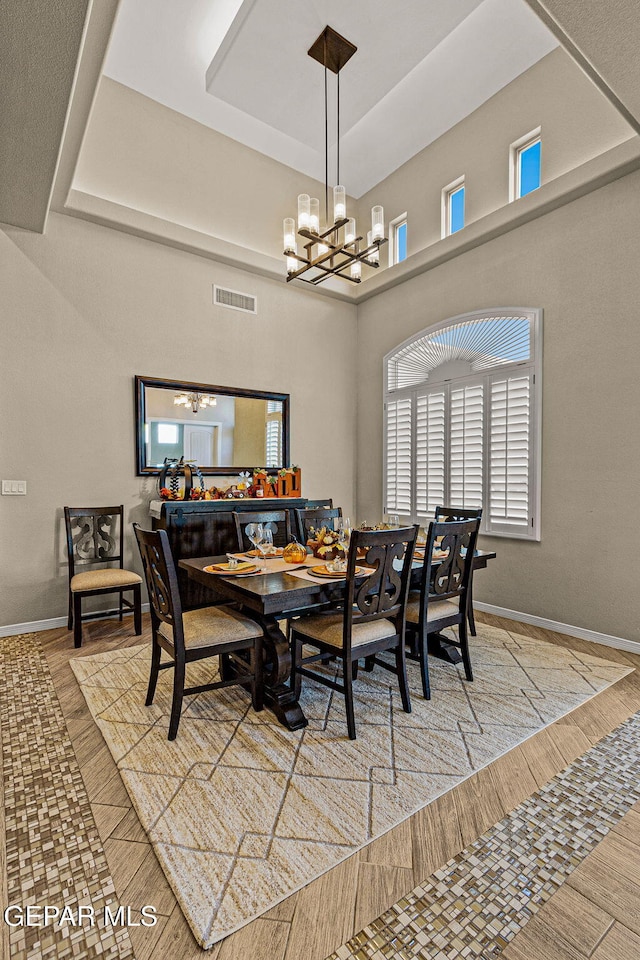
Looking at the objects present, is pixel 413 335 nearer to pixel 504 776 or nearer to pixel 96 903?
pixel 504 776

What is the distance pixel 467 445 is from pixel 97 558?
387 cm

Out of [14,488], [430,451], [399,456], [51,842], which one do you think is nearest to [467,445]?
[430,451]

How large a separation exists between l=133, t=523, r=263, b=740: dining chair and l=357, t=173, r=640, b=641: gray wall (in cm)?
285

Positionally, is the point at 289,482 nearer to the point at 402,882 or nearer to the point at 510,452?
the point at 510,452

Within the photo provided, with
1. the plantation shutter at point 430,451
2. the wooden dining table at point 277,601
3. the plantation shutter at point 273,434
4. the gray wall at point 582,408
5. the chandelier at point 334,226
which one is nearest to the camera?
the wooden dining table at point 277,601

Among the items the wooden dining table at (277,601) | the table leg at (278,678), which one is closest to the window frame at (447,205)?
the wooden dining table at (277,601)

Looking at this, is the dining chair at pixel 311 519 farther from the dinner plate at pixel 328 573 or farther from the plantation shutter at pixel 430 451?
the plantation shutter at pixel 430 451

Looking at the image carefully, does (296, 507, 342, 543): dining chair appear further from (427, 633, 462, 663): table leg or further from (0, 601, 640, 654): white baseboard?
(0, 601, 640, 654): white baseboard

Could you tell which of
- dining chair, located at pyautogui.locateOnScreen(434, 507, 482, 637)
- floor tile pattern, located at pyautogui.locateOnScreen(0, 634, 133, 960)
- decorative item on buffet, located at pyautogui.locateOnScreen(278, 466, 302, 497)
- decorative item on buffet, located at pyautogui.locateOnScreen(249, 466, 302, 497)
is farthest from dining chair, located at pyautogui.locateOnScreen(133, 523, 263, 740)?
decorative item on buffet, located at pyautogui.locateOnScreen(278, 466, 302, 497)

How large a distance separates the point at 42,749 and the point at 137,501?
2670 mm

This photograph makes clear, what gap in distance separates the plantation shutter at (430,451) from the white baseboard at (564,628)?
1222 millimetres

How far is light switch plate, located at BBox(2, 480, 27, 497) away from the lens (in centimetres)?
403

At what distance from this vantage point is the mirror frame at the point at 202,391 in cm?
465

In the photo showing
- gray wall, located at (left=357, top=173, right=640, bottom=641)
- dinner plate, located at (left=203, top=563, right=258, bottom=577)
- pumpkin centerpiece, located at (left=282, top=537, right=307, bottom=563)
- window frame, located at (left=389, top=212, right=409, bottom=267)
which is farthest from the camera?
window frame, located at (left=389, top=212, right=409, bottom=267)
